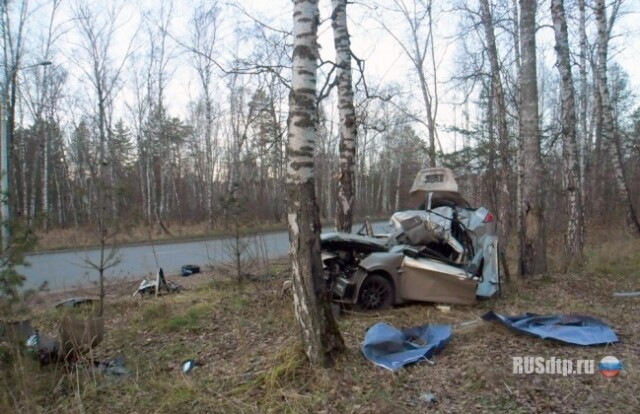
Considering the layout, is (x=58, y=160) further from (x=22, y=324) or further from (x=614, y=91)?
(x=614, y=91)

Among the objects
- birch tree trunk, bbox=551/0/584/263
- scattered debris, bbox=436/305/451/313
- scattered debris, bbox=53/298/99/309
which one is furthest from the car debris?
birch tree trunk, bbox=551/0/584/263

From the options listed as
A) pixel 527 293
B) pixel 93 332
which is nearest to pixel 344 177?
pixel 527 293

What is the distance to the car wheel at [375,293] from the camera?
658 centimetres

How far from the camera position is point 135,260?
1534cm

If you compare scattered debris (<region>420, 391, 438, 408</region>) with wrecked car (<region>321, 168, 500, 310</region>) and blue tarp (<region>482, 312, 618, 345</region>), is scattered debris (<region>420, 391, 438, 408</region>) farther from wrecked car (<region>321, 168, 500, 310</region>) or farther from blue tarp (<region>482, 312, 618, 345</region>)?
wrecked car (<region>321, 168, 500, 310</region>)

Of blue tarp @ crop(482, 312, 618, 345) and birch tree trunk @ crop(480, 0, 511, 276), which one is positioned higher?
birch tree trunk @ crop(480, 0, 511, 276)

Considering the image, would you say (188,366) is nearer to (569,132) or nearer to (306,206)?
(306,206)

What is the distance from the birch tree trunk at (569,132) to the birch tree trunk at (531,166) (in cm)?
215

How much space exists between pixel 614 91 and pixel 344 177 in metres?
28.5

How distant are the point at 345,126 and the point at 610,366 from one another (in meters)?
6.25

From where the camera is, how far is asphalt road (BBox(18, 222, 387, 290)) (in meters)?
9.14

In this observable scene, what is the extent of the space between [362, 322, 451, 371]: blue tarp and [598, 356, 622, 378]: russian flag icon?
1378mm

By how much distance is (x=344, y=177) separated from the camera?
9.18 metres

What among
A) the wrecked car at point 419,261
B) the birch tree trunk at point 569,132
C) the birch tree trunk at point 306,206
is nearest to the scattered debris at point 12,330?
the birch tree trunk at point 306,206
